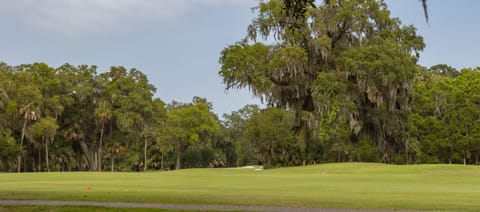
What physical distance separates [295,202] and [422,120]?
40212 millimetres

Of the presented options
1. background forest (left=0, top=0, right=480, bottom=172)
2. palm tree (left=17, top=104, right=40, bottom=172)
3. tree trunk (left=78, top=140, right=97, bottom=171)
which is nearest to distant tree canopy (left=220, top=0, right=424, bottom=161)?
background forest (left=0, top=0, right=480, bottom=172)

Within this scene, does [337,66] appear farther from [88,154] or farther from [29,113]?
[88,154]

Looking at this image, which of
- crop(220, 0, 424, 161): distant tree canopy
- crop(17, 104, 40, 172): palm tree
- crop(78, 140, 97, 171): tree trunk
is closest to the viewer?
crop(220, 0, 424, 161): distant tree canopy

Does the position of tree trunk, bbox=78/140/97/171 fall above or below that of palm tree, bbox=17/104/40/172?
below

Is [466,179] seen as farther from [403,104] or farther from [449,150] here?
[449,150]

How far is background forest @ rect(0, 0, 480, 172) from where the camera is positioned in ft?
141

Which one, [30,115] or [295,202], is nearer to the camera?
[295,202]

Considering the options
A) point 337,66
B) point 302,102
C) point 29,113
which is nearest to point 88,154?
point 29,113

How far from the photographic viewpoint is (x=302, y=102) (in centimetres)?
4553

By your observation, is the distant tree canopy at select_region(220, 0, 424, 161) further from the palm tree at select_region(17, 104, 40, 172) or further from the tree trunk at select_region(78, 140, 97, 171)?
the tree trunk at select_region(78, 140, 97, 171)

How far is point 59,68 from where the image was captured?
6284 cm

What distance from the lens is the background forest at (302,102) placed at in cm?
4297

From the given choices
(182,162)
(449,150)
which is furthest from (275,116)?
(182,162)

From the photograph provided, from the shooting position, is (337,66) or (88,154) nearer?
(337,66)
